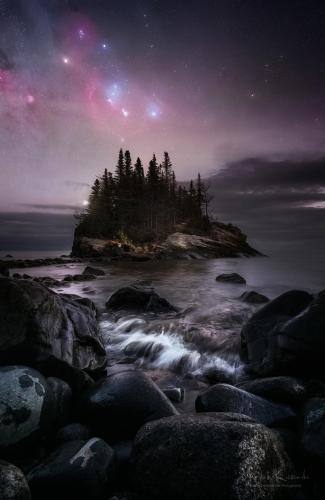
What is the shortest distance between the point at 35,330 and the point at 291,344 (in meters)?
4.56

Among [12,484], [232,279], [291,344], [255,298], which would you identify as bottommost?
[232,279]

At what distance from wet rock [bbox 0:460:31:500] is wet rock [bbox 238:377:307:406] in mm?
3632

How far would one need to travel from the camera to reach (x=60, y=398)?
403 centimetres

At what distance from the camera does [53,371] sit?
4637 millimetres

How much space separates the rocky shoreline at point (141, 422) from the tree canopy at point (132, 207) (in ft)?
203

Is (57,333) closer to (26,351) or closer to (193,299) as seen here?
(26,351)

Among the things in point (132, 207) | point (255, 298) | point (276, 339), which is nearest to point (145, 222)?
point (132, 207)

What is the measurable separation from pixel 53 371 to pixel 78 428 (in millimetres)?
1053

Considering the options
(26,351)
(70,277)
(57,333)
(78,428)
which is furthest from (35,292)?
(70,277)

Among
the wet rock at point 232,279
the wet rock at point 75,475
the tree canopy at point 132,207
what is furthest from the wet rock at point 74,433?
the tree canopy at point 132,207

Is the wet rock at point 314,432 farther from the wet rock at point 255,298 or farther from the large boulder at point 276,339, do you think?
the wet rock at point 255,298

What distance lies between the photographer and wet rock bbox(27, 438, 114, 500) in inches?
114

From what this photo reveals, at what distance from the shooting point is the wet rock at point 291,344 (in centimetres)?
541

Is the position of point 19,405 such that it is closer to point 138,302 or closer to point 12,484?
point 12,484
